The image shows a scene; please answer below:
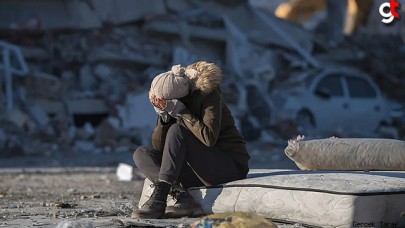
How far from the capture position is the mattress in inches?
267

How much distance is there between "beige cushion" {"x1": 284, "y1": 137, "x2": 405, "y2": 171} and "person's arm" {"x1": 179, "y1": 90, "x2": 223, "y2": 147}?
1.15 metres

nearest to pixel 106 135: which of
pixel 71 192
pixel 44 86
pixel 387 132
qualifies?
pixel 44 86

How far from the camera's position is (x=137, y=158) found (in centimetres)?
789

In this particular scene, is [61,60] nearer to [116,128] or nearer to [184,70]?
[116,128]

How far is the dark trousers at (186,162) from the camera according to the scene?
7.48 meters

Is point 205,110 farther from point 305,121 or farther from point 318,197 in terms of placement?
point 305,121

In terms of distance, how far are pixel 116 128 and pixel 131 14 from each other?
18.7 ft

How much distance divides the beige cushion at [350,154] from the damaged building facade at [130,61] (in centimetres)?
1448

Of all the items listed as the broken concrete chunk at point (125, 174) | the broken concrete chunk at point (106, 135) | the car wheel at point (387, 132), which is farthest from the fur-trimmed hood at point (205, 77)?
the car wheel at point (387, 132)

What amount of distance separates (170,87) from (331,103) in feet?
64.9

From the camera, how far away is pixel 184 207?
7.68 meters

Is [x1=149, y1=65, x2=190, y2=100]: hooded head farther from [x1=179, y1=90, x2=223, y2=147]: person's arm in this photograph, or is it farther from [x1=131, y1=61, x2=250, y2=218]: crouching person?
[x1=179, y1=90, x2=223, y2=147]: person's arm

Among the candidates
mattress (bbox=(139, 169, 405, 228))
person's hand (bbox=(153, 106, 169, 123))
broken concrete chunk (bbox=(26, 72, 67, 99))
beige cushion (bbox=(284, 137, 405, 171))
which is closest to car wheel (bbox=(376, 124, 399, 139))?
broken concrete chunk (bbox=(26, 72, 67, 99))

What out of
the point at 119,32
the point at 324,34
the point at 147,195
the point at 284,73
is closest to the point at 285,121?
the point at 284,73
